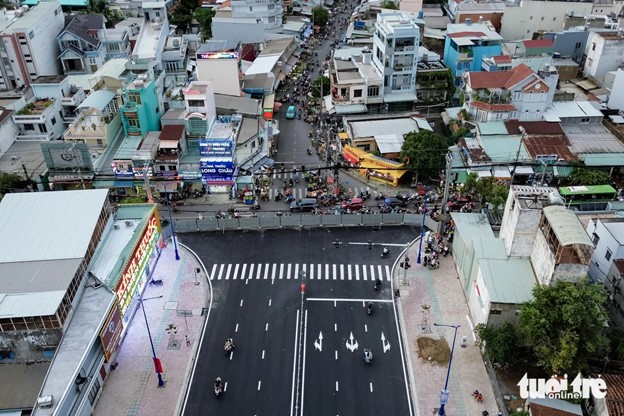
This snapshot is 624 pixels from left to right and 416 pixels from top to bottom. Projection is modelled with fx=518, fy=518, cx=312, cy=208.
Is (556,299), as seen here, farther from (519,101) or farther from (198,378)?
(519,101)

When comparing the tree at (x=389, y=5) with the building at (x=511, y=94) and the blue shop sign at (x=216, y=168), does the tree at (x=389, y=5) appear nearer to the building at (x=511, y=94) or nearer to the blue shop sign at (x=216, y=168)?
the building at (x=511, y=94)

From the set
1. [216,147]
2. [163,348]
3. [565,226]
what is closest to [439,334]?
[565,226]

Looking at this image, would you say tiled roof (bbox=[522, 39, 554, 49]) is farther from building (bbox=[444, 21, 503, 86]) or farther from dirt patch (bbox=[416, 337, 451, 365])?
dirt patch (bbox=[416, 337, 451, 365])

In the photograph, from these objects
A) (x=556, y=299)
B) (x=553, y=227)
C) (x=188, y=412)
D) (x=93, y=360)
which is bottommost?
(x=188, y=412)

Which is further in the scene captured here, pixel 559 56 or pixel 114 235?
pixel 559 56

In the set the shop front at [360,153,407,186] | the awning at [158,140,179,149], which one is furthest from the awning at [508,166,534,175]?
the awning at [158,140,179,149]

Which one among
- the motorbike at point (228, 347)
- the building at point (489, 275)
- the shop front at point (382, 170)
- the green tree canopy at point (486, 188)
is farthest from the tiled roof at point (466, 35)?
the motorbike at point (228, 347)

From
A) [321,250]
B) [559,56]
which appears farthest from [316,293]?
[559,56]
